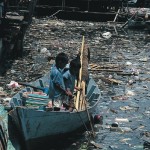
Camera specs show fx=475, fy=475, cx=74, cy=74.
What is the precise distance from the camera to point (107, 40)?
116 feet

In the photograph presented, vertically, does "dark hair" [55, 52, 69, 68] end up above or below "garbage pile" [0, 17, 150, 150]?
above

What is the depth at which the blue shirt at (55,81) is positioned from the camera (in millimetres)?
13023

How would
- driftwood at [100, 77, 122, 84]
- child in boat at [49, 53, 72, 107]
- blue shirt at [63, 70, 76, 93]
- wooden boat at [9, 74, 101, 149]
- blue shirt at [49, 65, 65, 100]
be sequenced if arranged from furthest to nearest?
1. driftwood at [100, 77, 122, 84]
2. blue shirt at [63, 70, 76, 93]
3. blue shirt at [49, 65, 65, 100]
4. child in boat at [49, 53, 72, 107]
5. wooden boat at [9, 74, 101, 149]

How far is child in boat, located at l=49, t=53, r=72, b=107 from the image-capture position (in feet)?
41.8

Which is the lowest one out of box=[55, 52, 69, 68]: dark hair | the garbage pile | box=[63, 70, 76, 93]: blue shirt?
the garbage pile

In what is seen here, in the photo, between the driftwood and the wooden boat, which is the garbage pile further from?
the wooden boat

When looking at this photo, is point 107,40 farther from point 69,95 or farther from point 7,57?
point 69,95

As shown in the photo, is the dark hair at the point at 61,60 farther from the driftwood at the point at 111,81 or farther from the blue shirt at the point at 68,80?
the driftwood at the point at 111,81

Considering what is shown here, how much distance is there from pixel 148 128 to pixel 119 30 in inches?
1019

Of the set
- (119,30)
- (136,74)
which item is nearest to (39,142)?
(136,74)

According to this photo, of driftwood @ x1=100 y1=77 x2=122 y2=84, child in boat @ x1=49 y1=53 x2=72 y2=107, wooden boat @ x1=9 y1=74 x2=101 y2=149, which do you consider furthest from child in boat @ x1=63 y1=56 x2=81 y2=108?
driftwood @ x1=100 y1=77 x2=122 y2=84

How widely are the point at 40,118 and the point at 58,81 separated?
1.36 meters

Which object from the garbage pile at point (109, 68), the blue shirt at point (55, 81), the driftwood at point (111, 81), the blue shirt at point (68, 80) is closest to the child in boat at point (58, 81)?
the blue shirt at point (55, 81)

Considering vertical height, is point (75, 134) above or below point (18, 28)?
below
